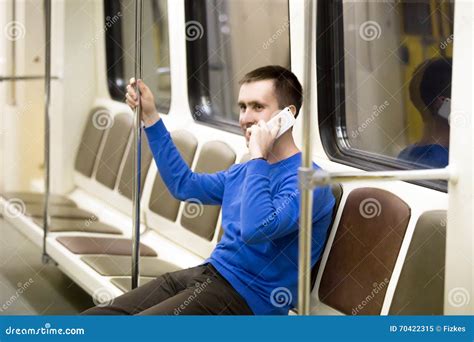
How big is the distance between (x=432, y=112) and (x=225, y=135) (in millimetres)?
1278

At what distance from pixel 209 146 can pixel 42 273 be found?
1.96 m

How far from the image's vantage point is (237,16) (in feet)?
16.7

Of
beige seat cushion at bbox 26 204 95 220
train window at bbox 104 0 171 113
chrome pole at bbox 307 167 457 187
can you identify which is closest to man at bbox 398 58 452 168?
chrome pole at bbox 307 167 457 187

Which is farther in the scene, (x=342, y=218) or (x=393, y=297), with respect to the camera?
(x=342, y=218)

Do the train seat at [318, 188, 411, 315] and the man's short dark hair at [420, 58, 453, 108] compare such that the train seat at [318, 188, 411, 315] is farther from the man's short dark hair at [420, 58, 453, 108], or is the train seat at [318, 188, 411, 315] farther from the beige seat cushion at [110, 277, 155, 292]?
the beige seat cushion at [110, 277, 155, 292]

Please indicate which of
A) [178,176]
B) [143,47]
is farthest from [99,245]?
[143,47]

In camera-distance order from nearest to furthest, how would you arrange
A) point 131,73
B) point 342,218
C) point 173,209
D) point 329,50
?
point 342,218 → point 329,50 → point 173,209 → point 131,73

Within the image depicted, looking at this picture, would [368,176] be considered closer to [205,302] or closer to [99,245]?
[205,302]

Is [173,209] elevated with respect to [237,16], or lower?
lower

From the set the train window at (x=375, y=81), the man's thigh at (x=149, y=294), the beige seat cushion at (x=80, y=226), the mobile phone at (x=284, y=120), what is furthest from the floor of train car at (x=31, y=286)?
the mobile phone at (x=284, y=120)

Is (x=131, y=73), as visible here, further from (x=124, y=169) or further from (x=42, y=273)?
(x=42, y=273)

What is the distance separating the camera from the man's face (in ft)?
9.26

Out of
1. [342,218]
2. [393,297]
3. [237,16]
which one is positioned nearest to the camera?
[393,297]

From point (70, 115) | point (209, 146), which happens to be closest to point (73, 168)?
point (70, 115)
